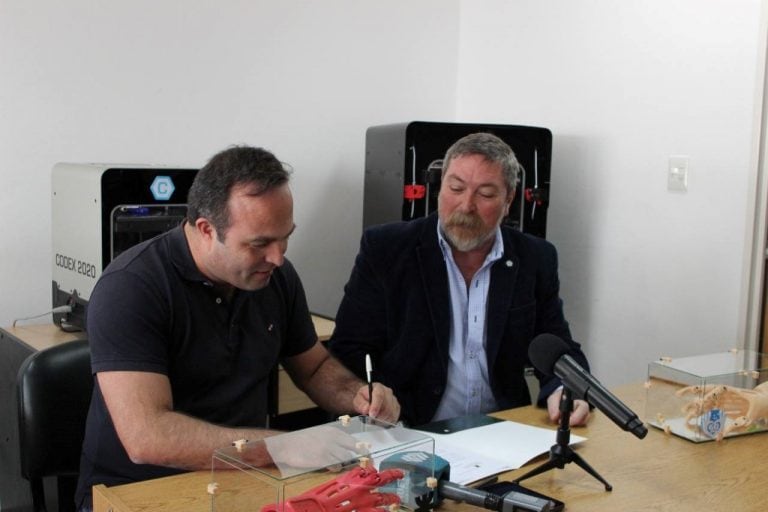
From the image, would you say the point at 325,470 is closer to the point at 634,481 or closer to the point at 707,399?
the point at 634,481

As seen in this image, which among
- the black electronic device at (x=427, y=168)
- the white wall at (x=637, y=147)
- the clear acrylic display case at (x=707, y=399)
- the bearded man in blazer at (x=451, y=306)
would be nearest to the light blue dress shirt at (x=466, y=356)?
the bearded man in blazer at (x=451, y=306)

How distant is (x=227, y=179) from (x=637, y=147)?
2.03m

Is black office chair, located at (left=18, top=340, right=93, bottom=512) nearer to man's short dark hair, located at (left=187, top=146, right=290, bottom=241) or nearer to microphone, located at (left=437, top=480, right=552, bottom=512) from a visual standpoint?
man's short dark hair, located at (left=187, top=146, right=290, bottom=241)

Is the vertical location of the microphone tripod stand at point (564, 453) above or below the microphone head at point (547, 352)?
below

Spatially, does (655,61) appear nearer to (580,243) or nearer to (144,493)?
(580,243)

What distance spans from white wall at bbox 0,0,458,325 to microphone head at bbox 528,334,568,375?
1.99m

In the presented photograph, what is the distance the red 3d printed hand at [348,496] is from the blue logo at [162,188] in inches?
59.3

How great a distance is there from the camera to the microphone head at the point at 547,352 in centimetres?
157

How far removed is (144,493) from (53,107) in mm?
1893

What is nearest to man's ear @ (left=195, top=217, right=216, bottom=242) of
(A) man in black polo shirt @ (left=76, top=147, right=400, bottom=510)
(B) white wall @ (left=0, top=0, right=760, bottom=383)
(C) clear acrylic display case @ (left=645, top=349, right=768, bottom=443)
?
(A) man in black polo shirt @ (left=76, top=147, right=400, bottom=510)

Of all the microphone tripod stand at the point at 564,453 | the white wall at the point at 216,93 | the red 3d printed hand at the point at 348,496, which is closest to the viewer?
the red 3d printed hand at the point at 348,496

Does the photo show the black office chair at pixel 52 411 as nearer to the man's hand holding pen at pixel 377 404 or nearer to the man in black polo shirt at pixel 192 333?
the man in black polo shirt at pixel 192 333

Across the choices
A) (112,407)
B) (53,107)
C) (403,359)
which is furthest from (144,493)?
(53,107)

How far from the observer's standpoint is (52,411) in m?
1.84
